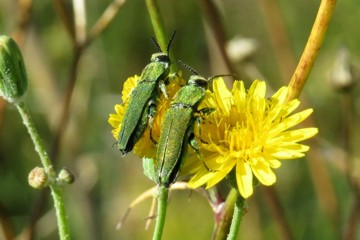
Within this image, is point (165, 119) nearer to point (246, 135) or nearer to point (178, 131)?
point (178, 131)

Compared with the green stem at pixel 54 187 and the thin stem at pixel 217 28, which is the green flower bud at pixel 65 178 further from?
the thin stem at pixel 217 28

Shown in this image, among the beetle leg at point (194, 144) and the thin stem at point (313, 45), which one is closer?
the beetle leg at point (194, 144)

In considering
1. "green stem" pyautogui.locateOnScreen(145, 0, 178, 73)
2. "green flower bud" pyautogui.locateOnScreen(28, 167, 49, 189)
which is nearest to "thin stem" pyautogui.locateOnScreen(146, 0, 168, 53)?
"green stem" pyautogui.locateOnScreen(145, 0, 178, 73)

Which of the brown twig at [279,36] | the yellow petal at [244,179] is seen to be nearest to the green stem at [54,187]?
the yellow petal at [244,179]

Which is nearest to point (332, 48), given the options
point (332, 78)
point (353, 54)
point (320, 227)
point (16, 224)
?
point (353, 54)

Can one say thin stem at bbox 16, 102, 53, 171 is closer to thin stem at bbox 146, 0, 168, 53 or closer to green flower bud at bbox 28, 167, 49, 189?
green flower bud at bbox 28, 167, 49, 189

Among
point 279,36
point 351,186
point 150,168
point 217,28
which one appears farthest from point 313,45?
point 279,36

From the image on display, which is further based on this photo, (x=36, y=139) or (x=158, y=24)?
(x=158, y=24)
